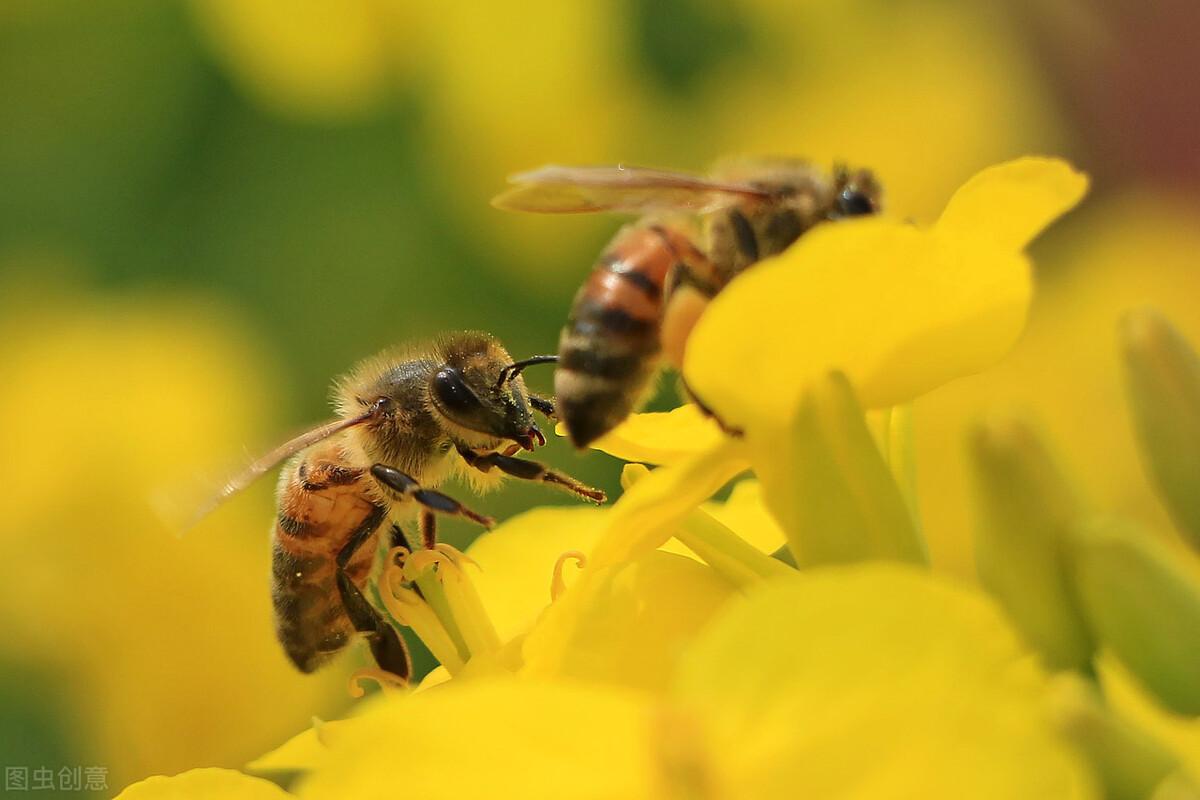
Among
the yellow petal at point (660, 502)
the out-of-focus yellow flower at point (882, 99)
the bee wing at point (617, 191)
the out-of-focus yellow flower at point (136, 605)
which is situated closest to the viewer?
the yellow petal at point (660, 502)

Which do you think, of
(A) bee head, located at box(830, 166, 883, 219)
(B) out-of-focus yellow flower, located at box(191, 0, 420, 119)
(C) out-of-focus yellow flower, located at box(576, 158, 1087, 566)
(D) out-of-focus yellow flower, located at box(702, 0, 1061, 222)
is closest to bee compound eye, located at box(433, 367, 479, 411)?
(A) bee head, located at box(830, 166, 883, 219)

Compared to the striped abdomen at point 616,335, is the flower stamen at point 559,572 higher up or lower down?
lower down

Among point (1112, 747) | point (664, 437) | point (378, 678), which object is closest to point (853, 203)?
point (664, 437)

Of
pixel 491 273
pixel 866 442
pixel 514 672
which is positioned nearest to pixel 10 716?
pixel 491 273

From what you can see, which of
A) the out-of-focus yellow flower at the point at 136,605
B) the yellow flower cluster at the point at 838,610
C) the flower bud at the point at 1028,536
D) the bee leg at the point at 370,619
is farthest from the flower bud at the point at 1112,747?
the out-of-focus yellow flower at the point at 136,605

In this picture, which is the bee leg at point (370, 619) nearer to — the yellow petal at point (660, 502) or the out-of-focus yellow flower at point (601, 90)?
the yellow petal at point (660, 502)
